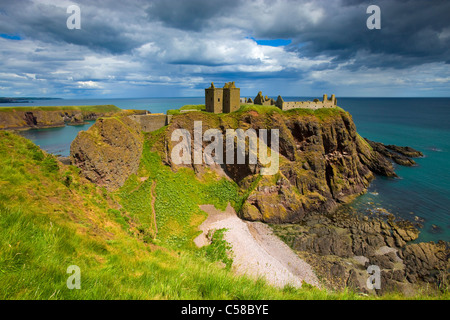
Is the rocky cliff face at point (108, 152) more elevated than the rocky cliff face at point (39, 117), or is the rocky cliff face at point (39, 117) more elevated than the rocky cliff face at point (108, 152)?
the rocky cliff face at point (39, 117)

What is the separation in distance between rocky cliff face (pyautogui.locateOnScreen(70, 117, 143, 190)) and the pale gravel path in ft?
45.3

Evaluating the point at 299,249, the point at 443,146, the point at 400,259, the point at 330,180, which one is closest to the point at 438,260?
the point at 400,259

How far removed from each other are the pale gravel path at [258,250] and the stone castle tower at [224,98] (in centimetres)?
2097

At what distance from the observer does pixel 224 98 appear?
4481 cm

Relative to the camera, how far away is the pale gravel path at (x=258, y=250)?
2383 centimetres

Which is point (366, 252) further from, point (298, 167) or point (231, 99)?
point (231, 99)

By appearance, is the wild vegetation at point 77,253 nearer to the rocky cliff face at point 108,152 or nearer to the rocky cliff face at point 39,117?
the rocky cliff face at point 108,152

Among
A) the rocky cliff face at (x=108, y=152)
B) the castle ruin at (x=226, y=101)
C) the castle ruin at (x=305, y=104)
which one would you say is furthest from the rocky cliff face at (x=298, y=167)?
the rocky cliff face at (x=108, y=152)

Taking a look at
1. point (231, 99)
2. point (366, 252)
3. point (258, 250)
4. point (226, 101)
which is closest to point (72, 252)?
point (258, 250)

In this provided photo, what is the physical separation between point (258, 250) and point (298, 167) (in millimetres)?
21419

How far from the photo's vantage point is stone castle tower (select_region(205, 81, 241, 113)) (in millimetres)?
43494

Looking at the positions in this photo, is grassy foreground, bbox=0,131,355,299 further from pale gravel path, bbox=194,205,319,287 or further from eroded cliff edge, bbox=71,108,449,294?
eroded cliff edge, bbox=71,108,449,294

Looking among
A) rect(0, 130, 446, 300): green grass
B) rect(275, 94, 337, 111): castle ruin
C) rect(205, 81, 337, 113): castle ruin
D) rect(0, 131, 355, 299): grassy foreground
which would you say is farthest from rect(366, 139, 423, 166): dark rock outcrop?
rect(0, 131, 355, 299): grassy foreground
